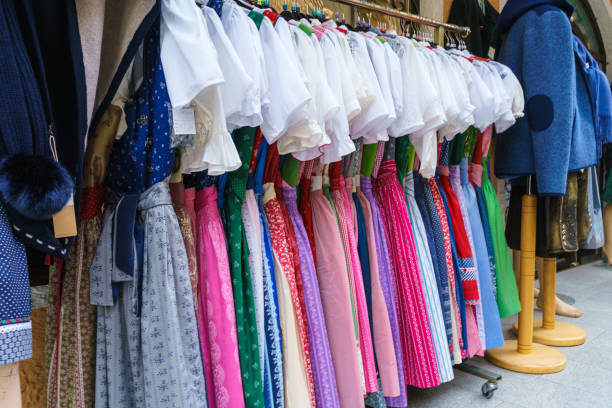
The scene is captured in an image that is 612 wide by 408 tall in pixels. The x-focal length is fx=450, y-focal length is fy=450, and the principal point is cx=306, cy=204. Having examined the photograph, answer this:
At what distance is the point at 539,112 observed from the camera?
1.96 meters

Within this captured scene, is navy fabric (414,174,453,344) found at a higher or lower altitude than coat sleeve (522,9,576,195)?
lower

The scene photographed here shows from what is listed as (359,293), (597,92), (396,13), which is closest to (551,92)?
(597,92)

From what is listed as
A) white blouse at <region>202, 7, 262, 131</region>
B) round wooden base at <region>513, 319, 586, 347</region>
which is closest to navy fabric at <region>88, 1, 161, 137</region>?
white blouse at <region>202, 7, 262, 131</region>

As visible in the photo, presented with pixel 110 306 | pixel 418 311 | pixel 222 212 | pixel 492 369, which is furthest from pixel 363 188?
pixel 492 369

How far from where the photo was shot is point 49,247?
0.81m

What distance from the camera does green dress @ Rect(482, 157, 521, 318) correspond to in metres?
2.07

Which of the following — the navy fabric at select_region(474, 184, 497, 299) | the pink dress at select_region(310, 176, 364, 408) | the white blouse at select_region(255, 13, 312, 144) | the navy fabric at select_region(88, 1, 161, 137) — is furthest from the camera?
the navy fabric at select_region(474, 184, 497, 299)

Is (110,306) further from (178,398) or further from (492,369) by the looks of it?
(492,369)

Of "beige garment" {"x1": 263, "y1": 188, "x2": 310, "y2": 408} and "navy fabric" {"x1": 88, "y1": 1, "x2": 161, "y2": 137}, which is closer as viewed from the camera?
"navy fabric" {"x1": 88, "y1": 1, "x2": 161, "y2": 137}

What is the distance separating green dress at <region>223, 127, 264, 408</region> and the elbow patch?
4.58ft

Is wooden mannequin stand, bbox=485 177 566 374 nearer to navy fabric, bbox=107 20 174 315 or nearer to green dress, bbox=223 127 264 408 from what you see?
green dress, bbox=223 127 264 408

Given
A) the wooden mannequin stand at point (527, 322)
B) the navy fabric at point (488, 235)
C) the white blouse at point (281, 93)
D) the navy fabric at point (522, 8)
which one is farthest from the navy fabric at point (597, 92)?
the white blouse at point (281, 93)

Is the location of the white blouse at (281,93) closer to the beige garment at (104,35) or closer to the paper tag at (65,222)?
the beige garment at (104,35)

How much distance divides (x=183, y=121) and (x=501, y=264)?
66.7 inches
